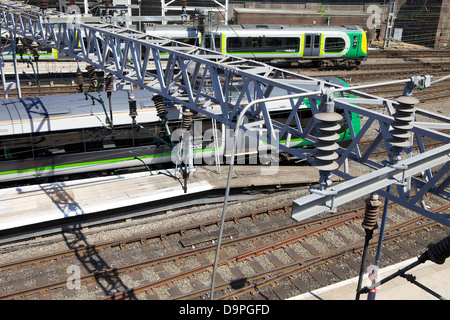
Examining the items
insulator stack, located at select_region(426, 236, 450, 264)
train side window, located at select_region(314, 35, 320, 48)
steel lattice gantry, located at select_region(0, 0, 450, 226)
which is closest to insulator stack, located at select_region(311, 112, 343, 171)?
steel lattice gantry, located at select_region(0, 0, 450, 226)

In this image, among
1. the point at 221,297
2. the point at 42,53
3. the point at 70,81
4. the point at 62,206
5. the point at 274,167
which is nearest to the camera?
the point at 221,297

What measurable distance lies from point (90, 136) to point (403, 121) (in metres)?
9.86

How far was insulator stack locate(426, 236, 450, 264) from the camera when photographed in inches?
199

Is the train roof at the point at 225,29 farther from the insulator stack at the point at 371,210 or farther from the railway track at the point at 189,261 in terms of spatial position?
the insulator stack at the point at 371,210

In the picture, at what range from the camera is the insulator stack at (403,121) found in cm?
505

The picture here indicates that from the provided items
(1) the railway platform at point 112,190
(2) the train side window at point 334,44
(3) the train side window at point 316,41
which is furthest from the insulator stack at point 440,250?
(2) the train side window at point 334,44

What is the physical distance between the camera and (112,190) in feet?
41.4

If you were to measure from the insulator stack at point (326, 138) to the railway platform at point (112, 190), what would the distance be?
773 cm

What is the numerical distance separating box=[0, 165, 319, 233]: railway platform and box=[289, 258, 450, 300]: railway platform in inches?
190

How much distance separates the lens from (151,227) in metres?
11.6

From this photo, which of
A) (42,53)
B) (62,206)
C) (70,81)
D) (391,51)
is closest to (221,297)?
(62,206)

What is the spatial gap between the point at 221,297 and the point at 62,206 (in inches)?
211

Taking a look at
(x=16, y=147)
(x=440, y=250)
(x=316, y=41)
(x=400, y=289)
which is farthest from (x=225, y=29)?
(x=440, y=250)

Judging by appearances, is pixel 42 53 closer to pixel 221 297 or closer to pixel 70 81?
pixel 70 81
